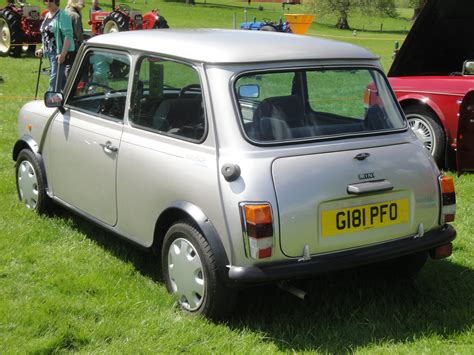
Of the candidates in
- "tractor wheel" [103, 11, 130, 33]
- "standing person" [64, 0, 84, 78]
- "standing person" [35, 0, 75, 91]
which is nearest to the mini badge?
"standing person" [35, 0, 75, 91]

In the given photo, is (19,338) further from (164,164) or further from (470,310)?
(470,310)

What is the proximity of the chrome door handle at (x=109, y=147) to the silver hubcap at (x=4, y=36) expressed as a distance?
51.7 ft

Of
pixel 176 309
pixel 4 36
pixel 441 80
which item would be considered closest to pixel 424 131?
pixel 441 80

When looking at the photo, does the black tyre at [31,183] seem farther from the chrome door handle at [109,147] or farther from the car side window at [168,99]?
the car side window at [168,99]

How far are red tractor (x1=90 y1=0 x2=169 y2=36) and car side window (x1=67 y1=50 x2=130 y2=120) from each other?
44.8 feet

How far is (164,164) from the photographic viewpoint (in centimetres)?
414

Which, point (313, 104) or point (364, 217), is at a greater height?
point (313, 104)

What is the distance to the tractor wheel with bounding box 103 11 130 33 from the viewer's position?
1884 cm

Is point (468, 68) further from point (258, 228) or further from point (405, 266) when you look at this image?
point (258, 228)

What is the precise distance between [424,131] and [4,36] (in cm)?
1471

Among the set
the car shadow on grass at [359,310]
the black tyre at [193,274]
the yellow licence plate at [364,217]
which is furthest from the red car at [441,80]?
the black tyre at [193,274]

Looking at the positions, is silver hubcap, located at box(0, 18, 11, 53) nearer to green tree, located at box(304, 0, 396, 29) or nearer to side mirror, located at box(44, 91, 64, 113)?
side mirror, located at box(44, 91, 64, 113)

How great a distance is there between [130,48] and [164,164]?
985 millimetres

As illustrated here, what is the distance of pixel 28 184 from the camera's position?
5918mm
